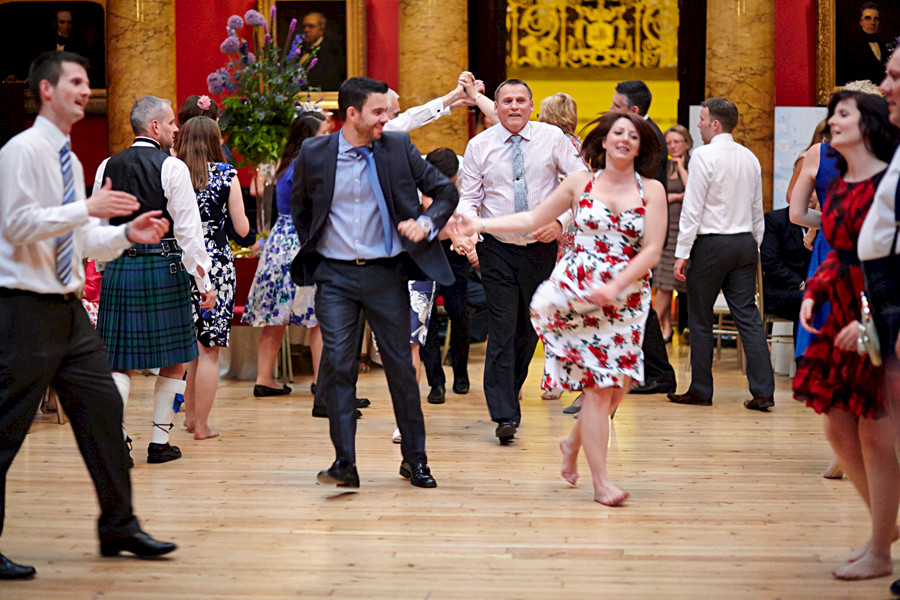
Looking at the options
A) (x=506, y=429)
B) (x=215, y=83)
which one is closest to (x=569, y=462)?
(x=506, y=429)

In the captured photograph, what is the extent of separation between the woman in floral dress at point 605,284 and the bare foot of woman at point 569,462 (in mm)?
183

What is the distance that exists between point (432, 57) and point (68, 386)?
656 centimetres

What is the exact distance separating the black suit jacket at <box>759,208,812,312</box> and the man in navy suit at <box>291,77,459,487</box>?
379cm

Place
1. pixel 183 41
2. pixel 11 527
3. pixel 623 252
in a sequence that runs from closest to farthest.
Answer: pixel 11 527, pixel 623 252, pixel 183 41

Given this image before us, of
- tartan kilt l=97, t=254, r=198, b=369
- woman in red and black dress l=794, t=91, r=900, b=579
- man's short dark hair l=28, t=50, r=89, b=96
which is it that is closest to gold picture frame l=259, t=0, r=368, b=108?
tartan kilt l=97, t=254, r=198, b=369

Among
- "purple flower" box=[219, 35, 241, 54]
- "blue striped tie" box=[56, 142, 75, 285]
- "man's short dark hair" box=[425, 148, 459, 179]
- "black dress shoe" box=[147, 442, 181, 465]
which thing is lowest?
"black dress shoe" box=[147, 442, 181, 465]

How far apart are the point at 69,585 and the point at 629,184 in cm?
248

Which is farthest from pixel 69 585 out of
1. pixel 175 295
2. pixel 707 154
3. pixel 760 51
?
pixel 760 51

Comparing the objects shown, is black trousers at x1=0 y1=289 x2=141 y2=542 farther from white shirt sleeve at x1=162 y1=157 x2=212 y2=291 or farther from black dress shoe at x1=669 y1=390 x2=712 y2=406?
black dress shoe at x1=669 y1=390 x2=712 y2=406

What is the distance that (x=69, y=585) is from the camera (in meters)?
3.19

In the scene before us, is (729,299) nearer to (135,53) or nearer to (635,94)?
(635,94)

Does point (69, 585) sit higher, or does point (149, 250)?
point (149, 250)

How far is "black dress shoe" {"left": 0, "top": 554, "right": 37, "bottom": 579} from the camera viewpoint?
3244mm

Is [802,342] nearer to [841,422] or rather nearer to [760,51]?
[841,422]
